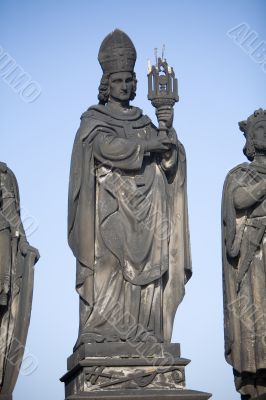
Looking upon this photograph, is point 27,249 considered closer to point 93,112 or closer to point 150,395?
point 93,112

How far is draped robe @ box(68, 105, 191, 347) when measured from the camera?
18953mm

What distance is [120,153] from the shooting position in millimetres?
19422

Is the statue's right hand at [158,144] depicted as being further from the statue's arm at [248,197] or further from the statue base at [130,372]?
the statue base at [130,372]

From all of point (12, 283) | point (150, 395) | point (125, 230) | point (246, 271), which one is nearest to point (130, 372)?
point (150, 395)

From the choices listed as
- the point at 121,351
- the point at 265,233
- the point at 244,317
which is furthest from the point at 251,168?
the point at 121,351

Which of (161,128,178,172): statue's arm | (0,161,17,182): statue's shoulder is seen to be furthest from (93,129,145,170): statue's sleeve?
(0,161,17,182): statue's shoulder

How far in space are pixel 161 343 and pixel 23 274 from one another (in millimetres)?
2259

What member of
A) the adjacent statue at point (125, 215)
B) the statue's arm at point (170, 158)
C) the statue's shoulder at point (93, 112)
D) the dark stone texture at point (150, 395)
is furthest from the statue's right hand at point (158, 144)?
the dark stone texture at point (150, 395)

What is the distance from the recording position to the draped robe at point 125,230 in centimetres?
1895

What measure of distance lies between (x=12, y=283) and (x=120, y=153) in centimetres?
246

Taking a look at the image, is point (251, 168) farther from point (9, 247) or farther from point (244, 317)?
point (9, 247)

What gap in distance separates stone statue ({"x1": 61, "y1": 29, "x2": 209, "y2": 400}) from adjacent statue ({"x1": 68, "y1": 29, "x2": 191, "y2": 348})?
14 mm

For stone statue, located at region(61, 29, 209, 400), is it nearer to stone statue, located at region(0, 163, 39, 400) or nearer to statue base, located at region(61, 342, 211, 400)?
statue base, located at region(61, 342, 211, 400)

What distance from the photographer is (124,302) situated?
62.3ft
